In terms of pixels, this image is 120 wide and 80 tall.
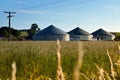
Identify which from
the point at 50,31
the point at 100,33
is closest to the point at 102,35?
the point at 100,33

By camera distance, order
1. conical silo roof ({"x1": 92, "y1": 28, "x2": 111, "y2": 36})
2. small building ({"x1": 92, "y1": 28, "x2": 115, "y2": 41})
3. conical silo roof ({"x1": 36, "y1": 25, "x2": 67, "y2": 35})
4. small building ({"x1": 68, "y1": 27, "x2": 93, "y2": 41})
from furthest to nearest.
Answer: conical silo roof ({"x1": 92, "y1": 28, "x2": 111, "y2": 36})
small building ({"x1": 92, "y1": 28, "x2": 115, "y2": 41})
small building ({"x1": 68, "y1": 27, "x2": 93, "y2": 41})
conical silo roof ({"x1": 36, "y1": 25, "x2": 67, "y2": 35})

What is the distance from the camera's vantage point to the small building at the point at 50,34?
364 feet

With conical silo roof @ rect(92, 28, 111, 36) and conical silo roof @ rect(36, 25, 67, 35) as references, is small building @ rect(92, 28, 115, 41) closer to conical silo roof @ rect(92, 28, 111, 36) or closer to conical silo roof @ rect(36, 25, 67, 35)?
conical silo roof @ rect(92, 28, 111, 36)

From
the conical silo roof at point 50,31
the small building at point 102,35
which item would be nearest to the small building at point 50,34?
the conical silo roof at point 50,31

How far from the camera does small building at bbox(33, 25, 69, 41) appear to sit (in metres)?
111

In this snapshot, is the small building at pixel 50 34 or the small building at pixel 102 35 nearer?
the small building at pixel 50 34

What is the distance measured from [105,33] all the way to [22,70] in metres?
123

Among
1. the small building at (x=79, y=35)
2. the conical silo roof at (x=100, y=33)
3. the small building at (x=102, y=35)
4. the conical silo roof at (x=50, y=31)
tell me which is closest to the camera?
the conical silo roof at (x=50, y=31)

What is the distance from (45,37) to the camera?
111 meters

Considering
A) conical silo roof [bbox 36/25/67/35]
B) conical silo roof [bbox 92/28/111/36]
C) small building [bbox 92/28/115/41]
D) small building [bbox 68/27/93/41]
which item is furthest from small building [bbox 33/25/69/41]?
conical silo roof [bbox 92/28/111/36]

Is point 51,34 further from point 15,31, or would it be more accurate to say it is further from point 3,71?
point 3,71

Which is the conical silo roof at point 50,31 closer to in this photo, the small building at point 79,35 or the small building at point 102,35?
the small building at point 79,35

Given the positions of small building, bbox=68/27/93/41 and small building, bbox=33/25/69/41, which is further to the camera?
small building, bbox=68/27/93/41

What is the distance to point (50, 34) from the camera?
4368 inches
